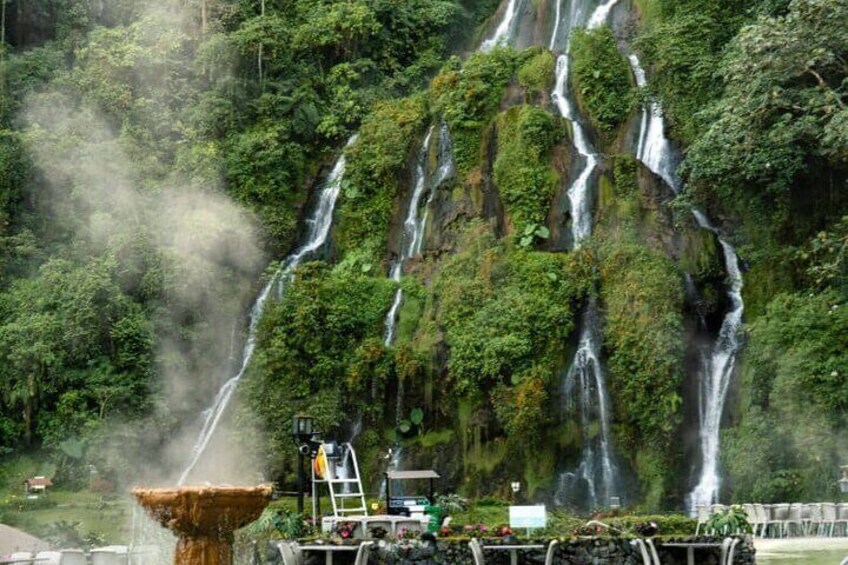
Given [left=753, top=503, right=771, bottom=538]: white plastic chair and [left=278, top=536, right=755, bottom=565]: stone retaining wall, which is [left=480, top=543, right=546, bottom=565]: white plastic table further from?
[left=753, top=503, right=771, bottom=538]: white plastic chair

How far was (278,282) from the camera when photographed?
118 feet

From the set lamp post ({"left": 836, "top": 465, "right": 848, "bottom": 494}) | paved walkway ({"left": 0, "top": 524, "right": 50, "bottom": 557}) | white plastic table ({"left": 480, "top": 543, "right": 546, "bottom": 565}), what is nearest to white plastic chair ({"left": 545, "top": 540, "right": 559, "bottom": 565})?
white plastic table ({"left": 480, "top": 543, "right": 546, "bottom": 565})

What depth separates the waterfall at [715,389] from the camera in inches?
1134

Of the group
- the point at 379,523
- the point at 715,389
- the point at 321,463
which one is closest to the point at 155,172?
the point at 321,463

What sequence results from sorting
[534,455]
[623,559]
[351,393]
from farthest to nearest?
1. [351,393]
2. [534,455]
3. [623,559]

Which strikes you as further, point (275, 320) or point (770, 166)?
point (275, 320)

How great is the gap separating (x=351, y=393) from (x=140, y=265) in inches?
303

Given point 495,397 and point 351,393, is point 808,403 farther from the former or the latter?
point 351,393

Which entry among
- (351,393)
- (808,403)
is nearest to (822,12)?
(808,403)

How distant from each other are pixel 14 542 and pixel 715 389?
1628 cm

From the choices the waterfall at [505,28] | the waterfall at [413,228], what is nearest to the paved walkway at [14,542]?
the waterfall at [413,228]

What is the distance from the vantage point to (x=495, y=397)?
3027cm

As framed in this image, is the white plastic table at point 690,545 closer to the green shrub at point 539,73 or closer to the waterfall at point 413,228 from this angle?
the waterfall at point 413,228

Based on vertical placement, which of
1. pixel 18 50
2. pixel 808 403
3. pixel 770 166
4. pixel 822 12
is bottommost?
pixel 808 403
